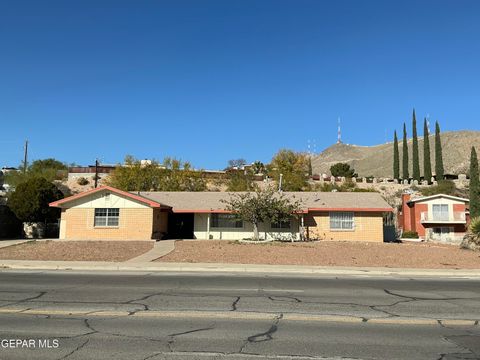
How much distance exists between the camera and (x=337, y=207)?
3419cm

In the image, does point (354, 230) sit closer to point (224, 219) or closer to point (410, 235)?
point (224, 219)

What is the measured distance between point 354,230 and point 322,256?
12305 mm

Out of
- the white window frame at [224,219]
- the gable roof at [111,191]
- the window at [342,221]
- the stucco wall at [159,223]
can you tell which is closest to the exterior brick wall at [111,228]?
the gable roof at [111,191]

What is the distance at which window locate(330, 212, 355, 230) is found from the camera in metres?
34.4

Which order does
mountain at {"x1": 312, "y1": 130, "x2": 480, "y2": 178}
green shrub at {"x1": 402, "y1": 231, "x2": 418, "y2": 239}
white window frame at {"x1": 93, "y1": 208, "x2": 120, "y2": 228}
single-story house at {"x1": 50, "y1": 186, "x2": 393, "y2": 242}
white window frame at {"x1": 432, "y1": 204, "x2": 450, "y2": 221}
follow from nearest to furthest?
single-story house at {"x1": 50, "y1": 186, "x2": 393, "y2": 242}
white window frame at {"x1": 93, "y1": 208, "x2": 120, "y2": 228}
green shrub at {"x1": 402, "y1": 231, "x2": 418, "y2": 239}
white window frame at {"x1": 432, "y1": 204, "x2": 450, "y2": 221}
mountain at {"x1": 312, "y1": 130, "x2": 480, "y2": 178}

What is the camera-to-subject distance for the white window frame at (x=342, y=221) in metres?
34.4

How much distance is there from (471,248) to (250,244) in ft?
45.6

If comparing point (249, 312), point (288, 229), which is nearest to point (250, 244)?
point (288, 229)

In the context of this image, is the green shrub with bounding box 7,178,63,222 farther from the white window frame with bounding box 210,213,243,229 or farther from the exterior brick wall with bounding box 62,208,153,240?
the white window frame with bounding box 210,213,243,229

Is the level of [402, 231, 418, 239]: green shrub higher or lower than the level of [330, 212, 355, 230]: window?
lower

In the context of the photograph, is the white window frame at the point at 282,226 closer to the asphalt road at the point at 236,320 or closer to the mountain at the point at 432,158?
the asphalt road at the point at 236,320

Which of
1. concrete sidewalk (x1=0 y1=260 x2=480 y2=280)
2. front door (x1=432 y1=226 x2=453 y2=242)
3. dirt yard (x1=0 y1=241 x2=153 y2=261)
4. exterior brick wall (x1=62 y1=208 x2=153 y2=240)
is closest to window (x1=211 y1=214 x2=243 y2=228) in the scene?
exterior brick wall (x1=62 y1=208 x2=153 y2=240)

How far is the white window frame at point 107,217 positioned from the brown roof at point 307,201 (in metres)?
4.23

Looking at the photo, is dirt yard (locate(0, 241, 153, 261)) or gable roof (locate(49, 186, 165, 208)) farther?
gable roof (locate(49, 186, 165, 208))
